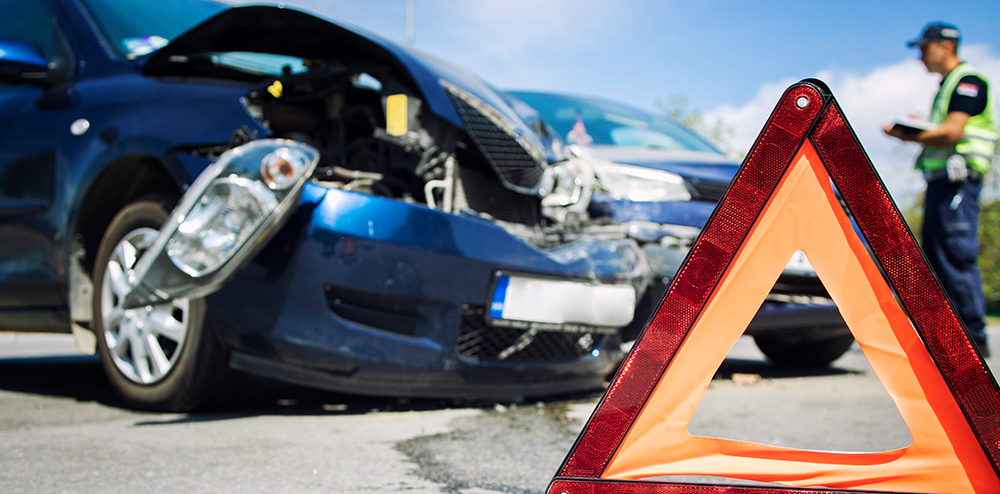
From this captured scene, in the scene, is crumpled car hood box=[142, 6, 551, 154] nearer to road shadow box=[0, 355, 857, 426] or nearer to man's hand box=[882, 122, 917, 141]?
road shadow box=[0, 355, 857, 426]

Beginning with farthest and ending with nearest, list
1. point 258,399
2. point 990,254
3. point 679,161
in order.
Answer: point 990,254, point 679,161, point 258,399

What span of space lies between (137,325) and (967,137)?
406 centimetres

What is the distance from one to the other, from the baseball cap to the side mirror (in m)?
4.37

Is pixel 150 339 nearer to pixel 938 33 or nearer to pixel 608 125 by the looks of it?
pixel 608 125

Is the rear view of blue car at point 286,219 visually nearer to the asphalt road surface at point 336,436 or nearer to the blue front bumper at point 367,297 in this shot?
the blue front bumper at point 367,297

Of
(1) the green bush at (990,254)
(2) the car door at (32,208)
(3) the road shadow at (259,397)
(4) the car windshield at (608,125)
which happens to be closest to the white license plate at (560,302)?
(3) the road shadow at (259,397)

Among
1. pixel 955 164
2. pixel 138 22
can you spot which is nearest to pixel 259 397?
pixel 138 22

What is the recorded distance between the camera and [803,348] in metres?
4.80

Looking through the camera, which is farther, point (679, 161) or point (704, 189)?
point (679, 161)

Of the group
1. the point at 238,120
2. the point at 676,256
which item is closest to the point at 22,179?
the point at 238,120

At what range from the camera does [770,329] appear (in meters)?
3.73

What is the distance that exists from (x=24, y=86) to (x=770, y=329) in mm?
3502

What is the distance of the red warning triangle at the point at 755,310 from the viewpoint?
1.22 m

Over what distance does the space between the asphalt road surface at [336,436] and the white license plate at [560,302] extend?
0.36 m
